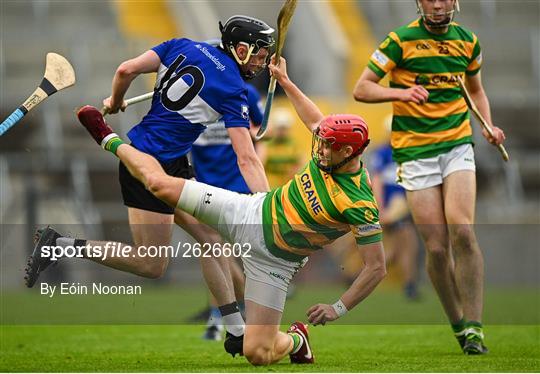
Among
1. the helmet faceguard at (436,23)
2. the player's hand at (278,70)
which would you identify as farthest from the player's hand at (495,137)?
the player's hand at (278,70)

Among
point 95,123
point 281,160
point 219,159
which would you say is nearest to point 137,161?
point 95,123

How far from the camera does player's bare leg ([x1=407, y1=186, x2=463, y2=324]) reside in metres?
8.05

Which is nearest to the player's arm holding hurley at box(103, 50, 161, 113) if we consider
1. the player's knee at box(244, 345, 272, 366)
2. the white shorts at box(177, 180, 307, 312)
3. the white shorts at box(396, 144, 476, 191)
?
the white shorts at box(177, 180, 307, 312)

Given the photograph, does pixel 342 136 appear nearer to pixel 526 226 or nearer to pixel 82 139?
pixel 526 226

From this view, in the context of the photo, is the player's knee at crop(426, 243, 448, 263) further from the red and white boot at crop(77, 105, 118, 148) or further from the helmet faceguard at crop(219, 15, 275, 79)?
the red and white boot at crop(77, 105, 118, 148)

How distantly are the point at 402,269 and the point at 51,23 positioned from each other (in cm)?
776

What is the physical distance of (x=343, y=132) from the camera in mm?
6719

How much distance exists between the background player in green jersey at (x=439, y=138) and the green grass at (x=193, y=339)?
52 centimetres

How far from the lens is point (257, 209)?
687 cm

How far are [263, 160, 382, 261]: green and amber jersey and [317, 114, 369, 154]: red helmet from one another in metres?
0.16

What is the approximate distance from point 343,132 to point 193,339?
2.93m

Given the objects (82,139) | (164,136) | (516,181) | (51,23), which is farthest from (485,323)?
(51,23)

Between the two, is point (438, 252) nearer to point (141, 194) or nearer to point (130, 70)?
point (141, 194)

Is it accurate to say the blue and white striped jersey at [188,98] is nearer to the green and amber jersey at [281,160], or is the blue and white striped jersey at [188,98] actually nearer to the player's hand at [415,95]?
the player's hand at [415,95]
